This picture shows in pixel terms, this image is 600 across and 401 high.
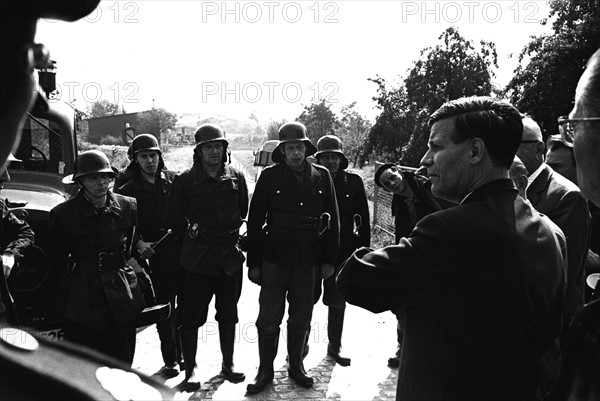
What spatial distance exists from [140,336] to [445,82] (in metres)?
13.5

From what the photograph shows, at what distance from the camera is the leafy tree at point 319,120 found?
1380 inches

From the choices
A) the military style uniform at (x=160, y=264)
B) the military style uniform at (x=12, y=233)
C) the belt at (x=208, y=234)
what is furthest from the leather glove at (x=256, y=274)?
the military style uniform at (x=12, y=233)

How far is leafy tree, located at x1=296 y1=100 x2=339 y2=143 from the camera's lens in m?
35.1

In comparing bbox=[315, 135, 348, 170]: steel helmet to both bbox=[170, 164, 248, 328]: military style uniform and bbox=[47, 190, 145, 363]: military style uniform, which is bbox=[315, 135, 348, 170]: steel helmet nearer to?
bbox=[170, 164, 248, 328]: military style uniform

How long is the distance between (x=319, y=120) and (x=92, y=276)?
32.3 meters

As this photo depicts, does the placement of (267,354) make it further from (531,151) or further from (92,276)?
(531,151)

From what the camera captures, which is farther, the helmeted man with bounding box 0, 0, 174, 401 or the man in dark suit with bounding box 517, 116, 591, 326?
the man in dark suit with bounding box 517, 116, 591, 326

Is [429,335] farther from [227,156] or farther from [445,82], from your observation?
[445,82]

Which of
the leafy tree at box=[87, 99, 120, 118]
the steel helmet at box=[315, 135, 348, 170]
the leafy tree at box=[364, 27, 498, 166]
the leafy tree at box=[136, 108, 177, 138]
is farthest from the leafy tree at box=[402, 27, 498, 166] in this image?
the leafy tree at box=[87, 99, 120, 118]

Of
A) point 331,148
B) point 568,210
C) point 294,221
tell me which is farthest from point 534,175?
point 331,148

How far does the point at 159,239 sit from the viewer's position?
5.18 metres

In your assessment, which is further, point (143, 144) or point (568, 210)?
point (143, 144)

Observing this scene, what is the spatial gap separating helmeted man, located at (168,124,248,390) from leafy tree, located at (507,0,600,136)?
1343cm

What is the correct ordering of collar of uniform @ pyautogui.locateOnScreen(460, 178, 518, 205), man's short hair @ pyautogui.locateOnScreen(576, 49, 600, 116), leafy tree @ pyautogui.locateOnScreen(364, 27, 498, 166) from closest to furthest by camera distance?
man's short hair @ pyautogui.locateOnScreen(576, 49, 600, 116)
collar of uniform @ pyautogui.locateOnScreen(460, 178, 518, 205)
leafy tree @ pyautogui.locateOnScreen(364, 27, 498, 166)
